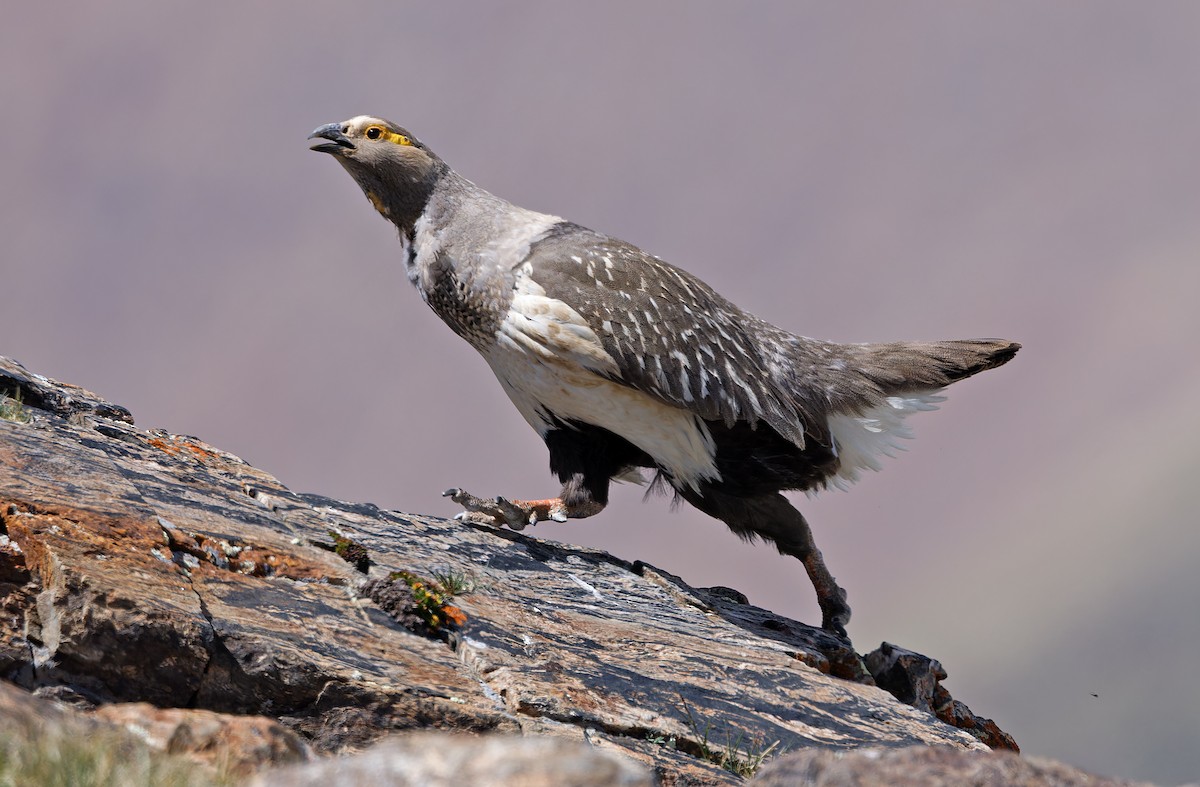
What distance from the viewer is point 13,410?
6.38m

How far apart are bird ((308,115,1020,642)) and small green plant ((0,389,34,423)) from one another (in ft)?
8.65

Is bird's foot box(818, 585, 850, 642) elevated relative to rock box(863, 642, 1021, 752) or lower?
elevated

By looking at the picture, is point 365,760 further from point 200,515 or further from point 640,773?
point 200,515

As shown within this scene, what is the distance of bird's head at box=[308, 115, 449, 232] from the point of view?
8.46 m

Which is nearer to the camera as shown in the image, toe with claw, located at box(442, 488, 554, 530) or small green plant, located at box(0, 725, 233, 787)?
small green plant, located at box(0, 725, 233, 787)

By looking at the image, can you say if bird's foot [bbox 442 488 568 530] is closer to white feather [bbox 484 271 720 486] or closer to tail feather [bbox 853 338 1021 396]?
white feather [bbox 484 271 720 486]

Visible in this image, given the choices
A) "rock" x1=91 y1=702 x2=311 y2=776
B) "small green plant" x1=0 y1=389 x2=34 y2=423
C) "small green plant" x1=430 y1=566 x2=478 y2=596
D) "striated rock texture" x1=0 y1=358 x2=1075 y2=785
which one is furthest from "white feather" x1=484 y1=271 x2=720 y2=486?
"rock" x1=91 y1=702 x2=311 y2=776

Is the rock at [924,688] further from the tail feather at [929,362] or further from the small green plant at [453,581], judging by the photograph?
the small green plant at [453,581]

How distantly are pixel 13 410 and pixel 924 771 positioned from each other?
537cm

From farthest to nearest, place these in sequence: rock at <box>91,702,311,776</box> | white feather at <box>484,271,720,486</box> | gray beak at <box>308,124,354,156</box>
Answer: gray beak at <box>308,124,354,156</box> < white feather at <box>484,271,720,486</box> < rock at <box>91,702,311,776</box>

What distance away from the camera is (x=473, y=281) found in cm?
782

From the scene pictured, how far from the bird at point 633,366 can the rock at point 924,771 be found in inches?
176

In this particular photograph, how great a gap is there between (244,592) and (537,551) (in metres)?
2.66

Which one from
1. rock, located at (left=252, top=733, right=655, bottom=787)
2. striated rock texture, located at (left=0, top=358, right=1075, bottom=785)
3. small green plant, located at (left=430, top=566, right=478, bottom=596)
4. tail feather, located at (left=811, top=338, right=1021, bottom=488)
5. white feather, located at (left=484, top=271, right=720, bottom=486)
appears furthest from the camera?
tail feather, located at (left=811, top=338, right=1021, bottom=488)
